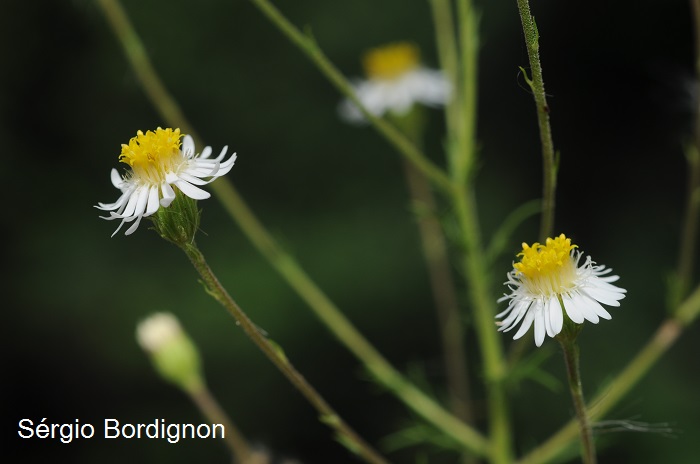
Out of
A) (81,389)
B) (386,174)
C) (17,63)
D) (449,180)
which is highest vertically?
(17,63)

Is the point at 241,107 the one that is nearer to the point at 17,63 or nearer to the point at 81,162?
the point at 81,162

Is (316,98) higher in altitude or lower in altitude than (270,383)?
higher

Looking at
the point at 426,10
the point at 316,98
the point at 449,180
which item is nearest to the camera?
the point at 449,180

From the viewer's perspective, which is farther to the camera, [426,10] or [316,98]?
[316,98]

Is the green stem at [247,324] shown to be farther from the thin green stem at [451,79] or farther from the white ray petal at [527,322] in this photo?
the thin green stem at [451,79]

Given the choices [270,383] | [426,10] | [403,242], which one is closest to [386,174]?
[403,242]

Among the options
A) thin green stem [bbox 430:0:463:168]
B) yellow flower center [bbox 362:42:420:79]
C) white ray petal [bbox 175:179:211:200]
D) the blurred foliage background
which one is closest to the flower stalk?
white ray petal [bbox 175:179:211:200]
